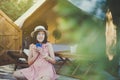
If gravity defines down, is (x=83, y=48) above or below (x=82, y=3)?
below

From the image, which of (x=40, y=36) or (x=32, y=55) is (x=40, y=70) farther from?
(x=40, y=36)

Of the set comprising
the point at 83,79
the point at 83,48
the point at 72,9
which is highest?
the point at 72,9

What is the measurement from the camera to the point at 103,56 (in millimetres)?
3781

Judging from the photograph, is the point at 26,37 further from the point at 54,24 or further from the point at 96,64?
the point at 96,64

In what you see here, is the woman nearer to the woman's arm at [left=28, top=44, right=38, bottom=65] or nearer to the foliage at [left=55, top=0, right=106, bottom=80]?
the woman's arm at [left=28, top=44, right=38, bottom=65]

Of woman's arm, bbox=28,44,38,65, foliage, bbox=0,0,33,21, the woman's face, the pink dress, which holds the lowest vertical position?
the pink dress

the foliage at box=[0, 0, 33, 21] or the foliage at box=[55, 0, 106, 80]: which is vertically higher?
the foliage at box=[0, 0, 33, 21]

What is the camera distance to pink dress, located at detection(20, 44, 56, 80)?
3416mm

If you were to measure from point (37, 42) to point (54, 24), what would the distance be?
12.8 inches

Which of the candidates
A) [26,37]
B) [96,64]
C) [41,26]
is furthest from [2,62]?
[96,64]

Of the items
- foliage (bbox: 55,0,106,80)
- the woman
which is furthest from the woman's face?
foliage (bbox: 55,0,106,80)

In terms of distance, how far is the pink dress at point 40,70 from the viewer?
11.2 ft

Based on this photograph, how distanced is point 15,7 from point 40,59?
0.60 m

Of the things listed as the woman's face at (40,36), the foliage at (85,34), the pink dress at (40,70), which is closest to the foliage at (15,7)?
the foliage at (85,34)
